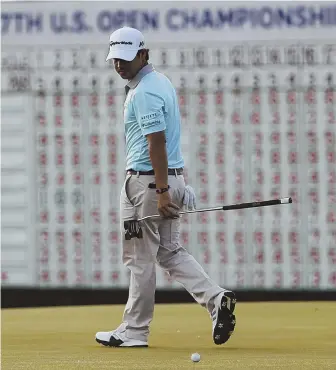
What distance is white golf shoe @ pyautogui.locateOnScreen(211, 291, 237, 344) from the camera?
582 cm

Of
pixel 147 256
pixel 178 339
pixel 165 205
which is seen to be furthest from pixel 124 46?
pixel 178 339

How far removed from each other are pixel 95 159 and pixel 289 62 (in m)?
1.80

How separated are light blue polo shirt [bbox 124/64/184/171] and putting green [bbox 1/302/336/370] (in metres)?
0.92

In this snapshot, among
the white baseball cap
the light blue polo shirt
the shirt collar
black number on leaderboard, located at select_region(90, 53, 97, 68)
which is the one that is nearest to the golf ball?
the light blue polo shirt

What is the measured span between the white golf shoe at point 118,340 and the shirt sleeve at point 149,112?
1.02 meters

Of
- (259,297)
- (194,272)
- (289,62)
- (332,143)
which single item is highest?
(289,62)

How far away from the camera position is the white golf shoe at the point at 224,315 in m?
5.82

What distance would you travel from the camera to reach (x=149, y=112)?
571cm

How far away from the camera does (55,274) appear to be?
1043cm

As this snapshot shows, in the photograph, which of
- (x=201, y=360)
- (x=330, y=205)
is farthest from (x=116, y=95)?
(x=201, y=360)

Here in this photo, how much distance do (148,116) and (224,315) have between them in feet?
3.30

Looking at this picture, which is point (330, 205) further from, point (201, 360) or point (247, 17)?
point (201, 360)

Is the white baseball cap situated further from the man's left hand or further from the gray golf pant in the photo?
the man's left hand

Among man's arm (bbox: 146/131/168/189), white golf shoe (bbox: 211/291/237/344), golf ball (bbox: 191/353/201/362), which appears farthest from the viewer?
white golf shoe (bbox: 211/291/237/344)
